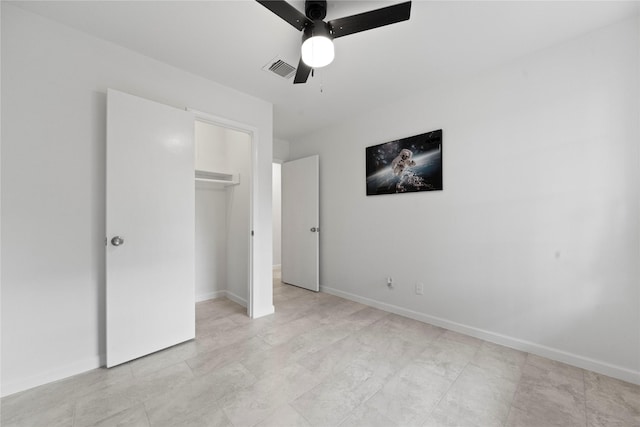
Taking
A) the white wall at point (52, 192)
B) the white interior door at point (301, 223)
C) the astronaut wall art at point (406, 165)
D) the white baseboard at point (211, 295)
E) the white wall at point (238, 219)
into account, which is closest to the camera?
the white wall at point (52, 192)

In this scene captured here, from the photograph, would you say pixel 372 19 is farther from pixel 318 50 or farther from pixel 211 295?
pixel 211 295

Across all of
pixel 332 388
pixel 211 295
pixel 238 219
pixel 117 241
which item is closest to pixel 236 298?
pixel 211 295

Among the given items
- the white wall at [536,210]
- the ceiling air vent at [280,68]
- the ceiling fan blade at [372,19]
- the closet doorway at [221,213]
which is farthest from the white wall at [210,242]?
the ceiling fan blade at [372,19]

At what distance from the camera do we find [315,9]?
1.63 m

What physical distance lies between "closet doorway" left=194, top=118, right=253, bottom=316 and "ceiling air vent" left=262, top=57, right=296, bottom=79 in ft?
3.39

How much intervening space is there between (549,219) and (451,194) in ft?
2.60

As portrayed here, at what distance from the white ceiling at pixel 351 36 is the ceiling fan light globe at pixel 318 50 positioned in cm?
32

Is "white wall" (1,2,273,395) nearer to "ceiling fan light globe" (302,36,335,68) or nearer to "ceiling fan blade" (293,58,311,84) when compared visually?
"ceiling fan blade" (293,58,311,84)

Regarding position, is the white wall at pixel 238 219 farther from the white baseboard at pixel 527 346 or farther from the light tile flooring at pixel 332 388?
the white baseboard at pixel 527 346

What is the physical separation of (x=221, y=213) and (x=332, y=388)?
2.80 m

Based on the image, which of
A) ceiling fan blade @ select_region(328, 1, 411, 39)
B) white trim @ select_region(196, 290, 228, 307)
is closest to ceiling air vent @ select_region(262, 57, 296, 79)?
ceiling fan blade @ select_region(328, 1, 411, 39)

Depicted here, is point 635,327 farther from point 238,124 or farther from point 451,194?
point 238,124

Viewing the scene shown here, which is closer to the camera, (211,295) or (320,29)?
(320,29)

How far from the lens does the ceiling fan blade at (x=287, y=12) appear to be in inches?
53.8
